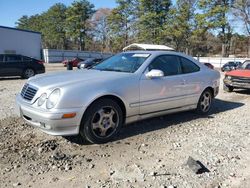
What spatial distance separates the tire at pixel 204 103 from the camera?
749 centimetres

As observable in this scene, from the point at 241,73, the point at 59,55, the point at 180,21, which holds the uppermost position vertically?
the point at 180,21

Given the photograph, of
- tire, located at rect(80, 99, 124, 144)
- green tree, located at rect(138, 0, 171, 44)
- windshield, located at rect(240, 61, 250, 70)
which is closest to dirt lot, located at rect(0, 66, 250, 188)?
tire, located at rect(80, 99, 124, 144)

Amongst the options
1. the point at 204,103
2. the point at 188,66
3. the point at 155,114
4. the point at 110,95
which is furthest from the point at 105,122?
the point at 204,103

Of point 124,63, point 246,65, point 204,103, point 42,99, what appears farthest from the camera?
point 246,65

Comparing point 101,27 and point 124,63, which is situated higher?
point 101,27

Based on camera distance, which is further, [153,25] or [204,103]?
[153,25]

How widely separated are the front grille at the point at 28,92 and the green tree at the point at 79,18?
6240 cm

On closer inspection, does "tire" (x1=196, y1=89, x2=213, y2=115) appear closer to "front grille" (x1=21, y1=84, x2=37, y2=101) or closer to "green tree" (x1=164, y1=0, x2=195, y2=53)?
"front grille" (x1=21, y1=84, x2=37, y2=101)

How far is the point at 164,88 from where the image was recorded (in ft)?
20.4

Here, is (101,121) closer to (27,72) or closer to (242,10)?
(27,72)

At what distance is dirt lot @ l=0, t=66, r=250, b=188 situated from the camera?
157 inches

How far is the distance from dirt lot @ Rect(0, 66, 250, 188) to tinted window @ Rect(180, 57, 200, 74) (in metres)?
1.17

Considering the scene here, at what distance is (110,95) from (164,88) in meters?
1.35

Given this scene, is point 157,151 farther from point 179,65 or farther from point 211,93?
point 211,93
